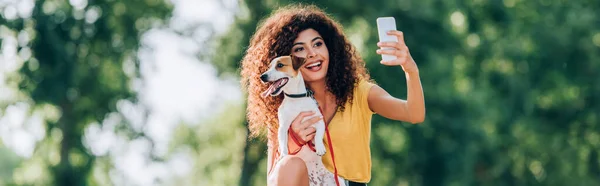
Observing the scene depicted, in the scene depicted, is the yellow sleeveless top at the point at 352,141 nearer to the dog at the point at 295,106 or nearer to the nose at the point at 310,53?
the dog at the point at 295,106

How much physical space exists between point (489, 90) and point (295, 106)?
1490 cm

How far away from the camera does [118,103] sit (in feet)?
64.3

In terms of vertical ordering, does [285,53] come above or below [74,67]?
below

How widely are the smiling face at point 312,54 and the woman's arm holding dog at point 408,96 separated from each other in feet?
0.94

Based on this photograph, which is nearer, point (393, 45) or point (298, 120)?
point (393, 45)

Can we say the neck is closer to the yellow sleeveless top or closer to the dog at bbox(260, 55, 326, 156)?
the yellow sleeveless top

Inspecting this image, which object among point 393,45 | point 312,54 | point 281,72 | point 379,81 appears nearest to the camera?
point 393,45

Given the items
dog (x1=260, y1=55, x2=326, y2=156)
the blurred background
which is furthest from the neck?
the blurred background

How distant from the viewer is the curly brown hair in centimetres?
586

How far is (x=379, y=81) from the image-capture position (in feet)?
58.7

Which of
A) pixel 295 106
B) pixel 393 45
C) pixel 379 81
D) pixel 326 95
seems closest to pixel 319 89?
pixel 326 95

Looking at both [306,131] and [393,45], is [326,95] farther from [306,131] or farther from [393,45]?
[393,45]

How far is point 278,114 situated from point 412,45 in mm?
12466

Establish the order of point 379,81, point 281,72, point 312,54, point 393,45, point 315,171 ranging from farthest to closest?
point 379,81 → point 312,54 → point 315,171 → point 281,72 → point 393,45
